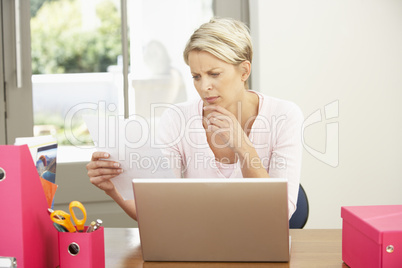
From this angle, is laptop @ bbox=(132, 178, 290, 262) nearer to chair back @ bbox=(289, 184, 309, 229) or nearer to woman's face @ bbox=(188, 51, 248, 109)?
chair back @ bbox=(289, 184, 309, 229)

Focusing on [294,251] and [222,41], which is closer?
[294,251]

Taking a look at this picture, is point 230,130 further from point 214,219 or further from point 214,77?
point 214,219

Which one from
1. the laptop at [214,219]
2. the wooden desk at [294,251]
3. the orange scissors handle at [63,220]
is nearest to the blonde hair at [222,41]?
the wooden desk at [294,251]

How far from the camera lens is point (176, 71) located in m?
2.72

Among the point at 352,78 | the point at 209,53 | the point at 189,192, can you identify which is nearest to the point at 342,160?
the point at 352,78

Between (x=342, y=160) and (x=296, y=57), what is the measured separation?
25.4 inches

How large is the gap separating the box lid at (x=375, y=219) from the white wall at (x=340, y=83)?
1.61 metres

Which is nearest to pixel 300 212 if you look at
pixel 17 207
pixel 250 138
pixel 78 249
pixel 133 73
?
pixel 250 138

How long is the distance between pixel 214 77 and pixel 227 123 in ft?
0.70

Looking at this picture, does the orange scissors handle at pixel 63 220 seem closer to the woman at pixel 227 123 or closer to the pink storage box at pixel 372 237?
the woman at pixel 227 123

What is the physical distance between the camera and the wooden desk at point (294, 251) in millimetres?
1104

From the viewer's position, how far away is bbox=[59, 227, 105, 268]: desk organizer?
3.27ft

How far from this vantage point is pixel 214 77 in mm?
1723

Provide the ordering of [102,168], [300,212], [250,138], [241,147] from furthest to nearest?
[250,138]
[300,212]
[241,147]
[102,168]
